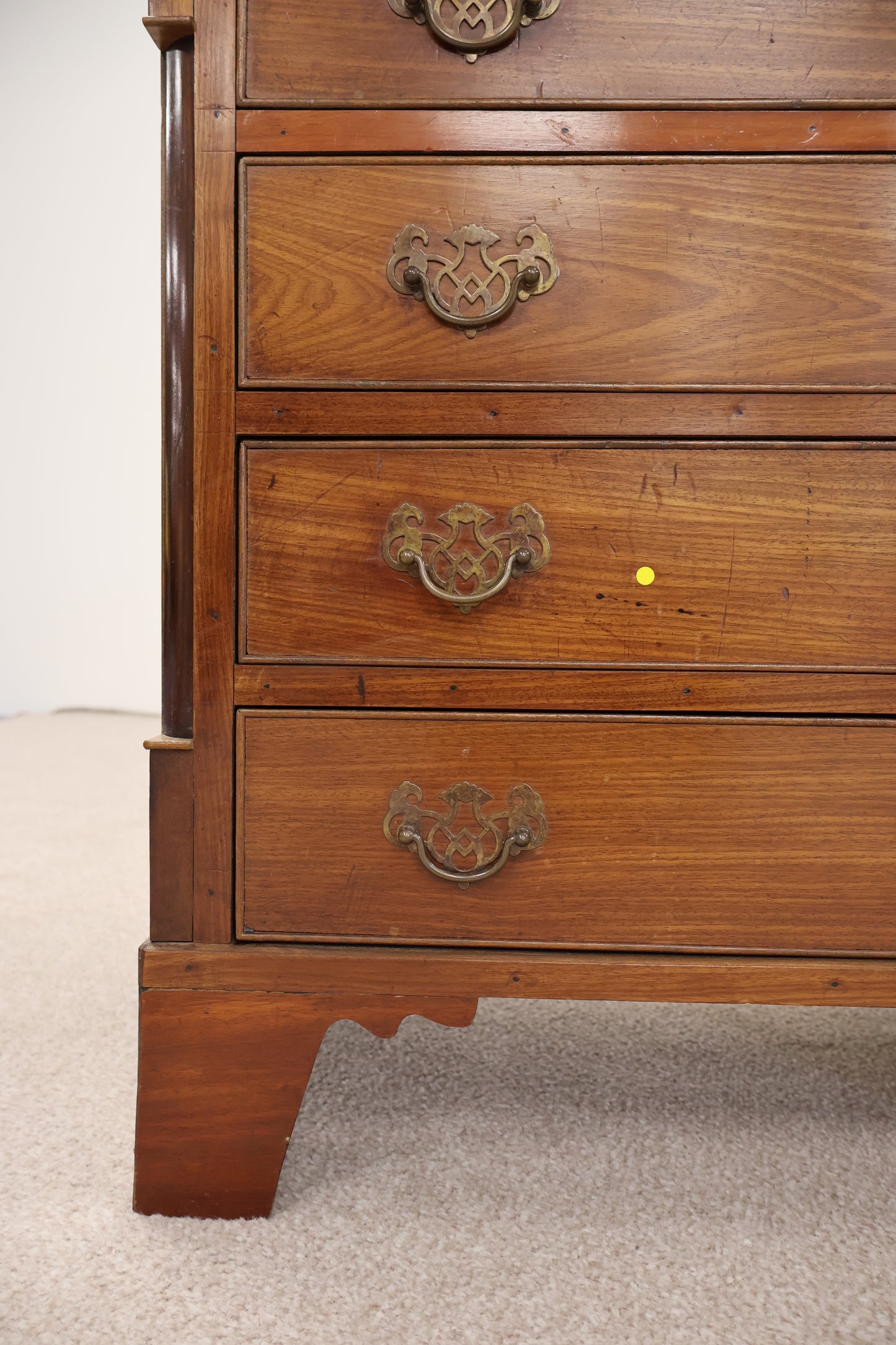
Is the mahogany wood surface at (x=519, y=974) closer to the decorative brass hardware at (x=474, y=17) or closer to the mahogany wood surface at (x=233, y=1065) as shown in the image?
the mahogany wood surface at (x=233, y=1065)

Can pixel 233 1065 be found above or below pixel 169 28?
below

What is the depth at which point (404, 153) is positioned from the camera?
0.68 m

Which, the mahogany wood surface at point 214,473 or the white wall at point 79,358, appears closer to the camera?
the mahogany wood surface at point 214,473

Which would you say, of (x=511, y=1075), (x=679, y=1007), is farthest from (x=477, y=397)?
(x=679, y=1007)

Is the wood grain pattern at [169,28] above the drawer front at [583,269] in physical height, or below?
above

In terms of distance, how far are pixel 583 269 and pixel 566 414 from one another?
10 centimetres

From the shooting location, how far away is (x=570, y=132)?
677 mm

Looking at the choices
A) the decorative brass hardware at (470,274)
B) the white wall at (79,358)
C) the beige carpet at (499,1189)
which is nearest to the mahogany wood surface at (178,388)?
the decorative brass hardware at (470,274)

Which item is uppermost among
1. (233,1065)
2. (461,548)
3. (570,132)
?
(570,132)

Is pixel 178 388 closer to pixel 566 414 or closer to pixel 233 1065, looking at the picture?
pixel 566 414

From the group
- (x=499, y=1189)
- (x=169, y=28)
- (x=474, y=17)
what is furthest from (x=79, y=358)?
(x=499, y=1189)

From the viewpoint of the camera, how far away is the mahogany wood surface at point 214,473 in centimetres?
69

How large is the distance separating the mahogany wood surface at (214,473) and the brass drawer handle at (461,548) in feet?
0.42

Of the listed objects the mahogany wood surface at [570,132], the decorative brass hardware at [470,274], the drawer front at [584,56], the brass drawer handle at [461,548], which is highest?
the drawer front at [584,56]
